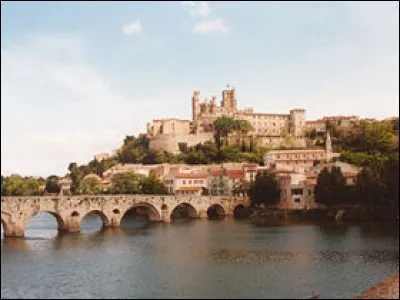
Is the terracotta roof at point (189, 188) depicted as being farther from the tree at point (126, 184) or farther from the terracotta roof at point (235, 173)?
the tree at point (126, 184)

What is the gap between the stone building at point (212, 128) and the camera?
9719 cm

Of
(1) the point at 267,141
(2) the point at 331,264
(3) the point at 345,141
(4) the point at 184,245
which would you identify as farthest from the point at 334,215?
(1) the point at 267,141

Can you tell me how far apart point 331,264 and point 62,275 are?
1342 centimetres

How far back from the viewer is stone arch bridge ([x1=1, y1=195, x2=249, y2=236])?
141ft

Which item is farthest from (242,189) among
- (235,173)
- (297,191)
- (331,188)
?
(331,188)

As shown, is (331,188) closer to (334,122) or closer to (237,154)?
(237,154)

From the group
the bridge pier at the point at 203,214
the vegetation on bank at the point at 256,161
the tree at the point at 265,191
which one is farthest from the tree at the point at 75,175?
the tree at the point at 265,191

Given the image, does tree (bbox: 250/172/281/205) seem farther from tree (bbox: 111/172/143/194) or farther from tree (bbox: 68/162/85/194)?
tree (bbox: 68/162/85/194)

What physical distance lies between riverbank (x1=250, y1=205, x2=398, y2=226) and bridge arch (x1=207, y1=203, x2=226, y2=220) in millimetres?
4087

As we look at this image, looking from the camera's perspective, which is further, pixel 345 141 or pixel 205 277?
pixel 345 141

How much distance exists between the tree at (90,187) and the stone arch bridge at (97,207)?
13221 millimetres

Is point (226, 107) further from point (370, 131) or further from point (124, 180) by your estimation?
point (124, 180)

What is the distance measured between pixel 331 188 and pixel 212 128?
4703 centimetres

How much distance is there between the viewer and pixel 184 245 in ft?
125
